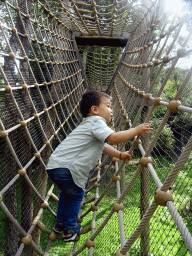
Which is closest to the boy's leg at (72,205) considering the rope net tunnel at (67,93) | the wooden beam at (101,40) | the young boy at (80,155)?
the young boy at (80,155)

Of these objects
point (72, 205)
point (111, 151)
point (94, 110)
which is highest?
point (94, 110)

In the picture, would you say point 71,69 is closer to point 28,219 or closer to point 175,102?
point 28,219

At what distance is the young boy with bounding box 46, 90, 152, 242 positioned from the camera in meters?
0.94

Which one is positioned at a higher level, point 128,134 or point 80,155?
point 128,134

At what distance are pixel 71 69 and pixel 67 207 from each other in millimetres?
1941

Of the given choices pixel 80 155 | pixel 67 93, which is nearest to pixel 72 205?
pixel 80 155

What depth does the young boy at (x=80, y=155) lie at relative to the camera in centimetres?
94

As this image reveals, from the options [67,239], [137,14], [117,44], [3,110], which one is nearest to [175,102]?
[67,239]

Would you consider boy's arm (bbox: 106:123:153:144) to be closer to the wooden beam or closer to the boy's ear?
the boy's ear

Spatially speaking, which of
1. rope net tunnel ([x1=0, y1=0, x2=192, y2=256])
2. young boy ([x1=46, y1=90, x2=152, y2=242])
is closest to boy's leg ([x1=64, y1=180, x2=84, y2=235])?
young boy ([x1=46, y1=90, x2=152, y2=242])

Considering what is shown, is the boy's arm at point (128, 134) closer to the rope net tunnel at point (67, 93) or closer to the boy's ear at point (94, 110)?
the boy's ear at point (94, 110)

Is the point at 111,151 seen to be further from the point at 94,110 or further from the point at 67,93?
the point at 67,93

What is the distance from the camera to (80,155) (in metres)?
0.95

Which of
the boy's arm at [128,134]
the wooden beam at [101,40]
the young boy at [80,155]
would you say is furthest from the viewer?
the wooden beam at [101,40]
